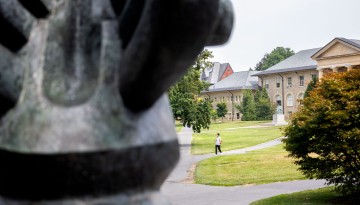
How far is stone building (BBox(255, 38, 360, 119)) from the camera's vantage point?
203 feet

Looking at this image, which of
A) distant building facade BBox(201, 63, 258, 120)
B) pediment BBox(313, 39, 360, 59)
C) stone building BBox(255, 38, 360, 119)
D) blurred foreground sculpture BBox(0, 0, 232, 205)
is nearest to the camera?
blurred foreground sculpture BBox(0, 0, 232, 205)

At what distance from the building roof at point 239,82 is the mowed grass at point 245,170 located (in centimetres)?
6222

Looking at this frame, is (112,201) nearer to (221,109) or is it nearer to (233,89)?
(221,109)

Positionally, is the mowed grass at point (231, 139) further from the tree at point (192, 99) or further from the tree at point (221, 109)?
the tree at point (221, 109)

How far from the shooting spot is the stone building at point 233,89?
287 ft

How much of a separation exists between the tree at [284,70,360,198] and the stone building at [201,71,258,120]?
72230mm

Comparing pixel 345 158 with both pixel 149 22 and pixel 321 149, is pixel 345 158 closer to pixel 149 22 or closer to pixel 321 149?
pixel 321 149

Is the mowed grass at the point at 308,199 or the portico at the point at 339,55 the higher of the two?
the portico at the point at 339,55

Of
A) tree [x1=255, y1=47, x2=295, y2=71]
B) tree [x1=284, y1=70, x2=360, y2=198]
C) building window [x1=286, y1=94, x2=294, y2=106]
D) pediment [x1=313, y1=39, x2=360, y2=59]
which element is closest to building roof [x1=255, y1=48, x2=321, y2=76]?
building window [x1=286, y1=94, x2=294, y2=106]

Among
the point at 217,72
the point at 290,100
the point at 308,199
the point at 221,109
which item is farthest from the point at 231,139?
the point at 217,72

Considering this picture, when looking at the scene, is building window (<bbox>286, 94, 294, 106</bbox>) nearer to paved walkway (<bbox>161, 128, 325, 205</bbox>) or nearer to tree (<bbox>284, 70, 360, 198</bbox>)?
paved walkway (<bbox>161, 128, 325, 205</bbox>)

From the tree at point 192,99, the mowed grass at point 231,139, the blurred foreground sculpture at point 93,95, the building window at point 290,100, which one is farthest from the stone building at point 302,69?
the blurred foreground sculpture at point 93,95

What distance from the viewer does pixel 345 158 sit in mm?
13258

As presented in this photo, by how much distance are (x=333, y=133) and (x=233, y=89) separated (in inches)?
2942
